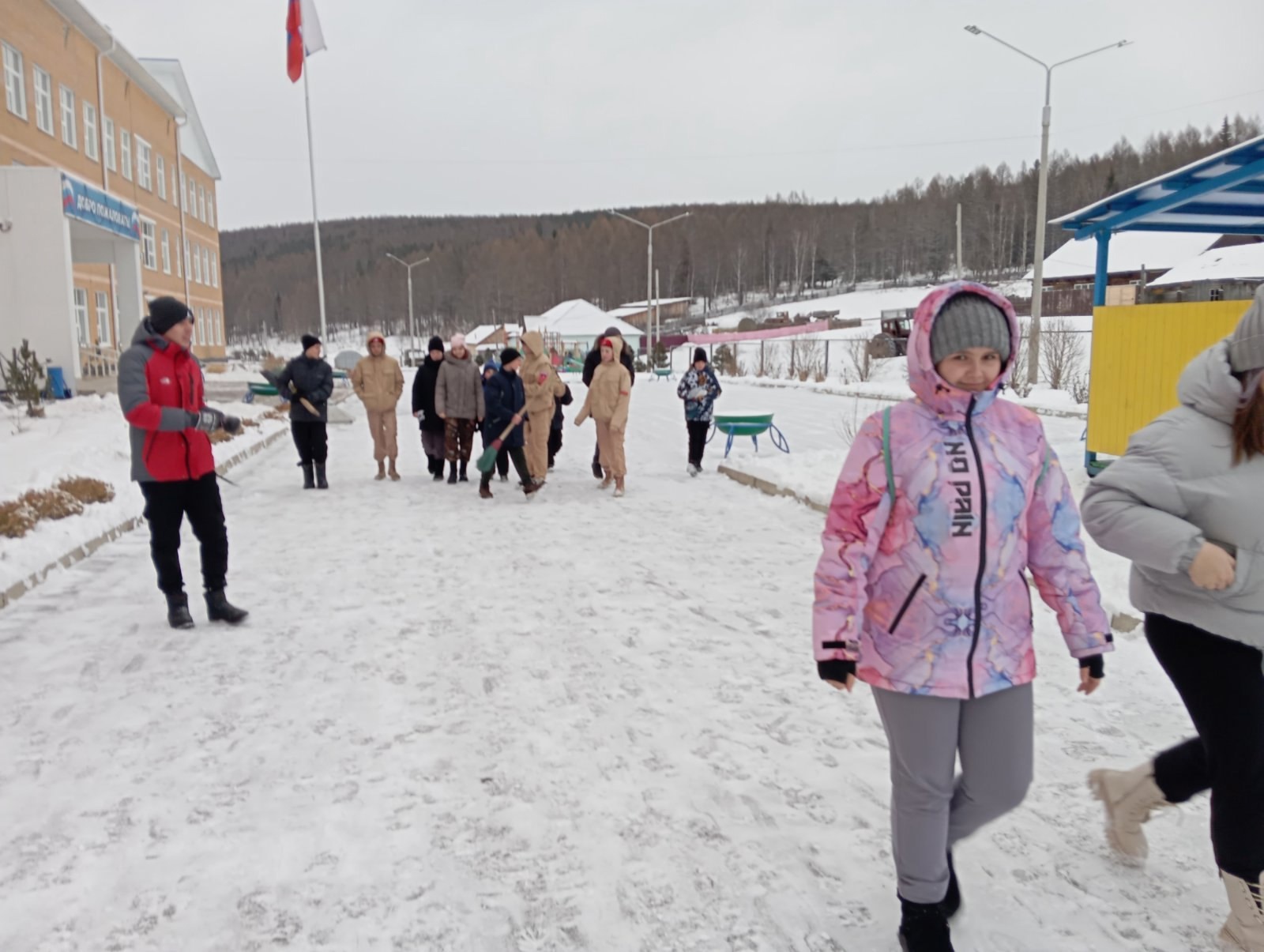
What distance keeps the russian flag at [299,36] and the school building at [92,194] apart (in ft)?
18.4

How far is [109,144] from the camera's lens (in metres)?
31.9

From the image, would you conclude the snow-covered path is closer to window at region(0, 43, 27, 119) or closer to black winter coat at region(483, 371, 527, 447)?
black winter coat at region(483, 371, 527, 447)

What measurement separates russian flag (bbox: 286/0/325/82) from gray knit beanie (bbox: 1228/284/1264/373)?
Result: 104ft

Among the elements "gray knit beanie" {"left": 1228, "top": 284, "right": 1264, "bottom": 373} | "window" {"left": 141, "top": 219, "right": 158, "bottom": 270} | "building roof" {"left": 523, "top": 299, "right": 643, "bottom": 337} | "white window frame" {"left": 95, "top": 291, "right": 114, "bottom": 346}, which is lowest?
"gray knit beanie" {"left": 1228, "top": 284, "right": 1264, "bottom": 373}

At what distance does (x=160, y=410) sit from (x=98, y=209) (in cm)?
1913

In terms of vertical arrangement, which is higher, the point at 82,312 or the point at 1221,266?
the point at 1221,266

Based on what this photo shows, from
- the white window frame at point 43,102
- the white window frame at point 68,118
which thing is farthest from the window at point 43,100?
the white window frame at point 68,118

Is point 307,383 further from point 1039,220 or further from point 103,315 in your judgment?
Result: point 103,315

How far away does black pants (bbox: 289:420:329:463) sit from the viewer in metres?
11.1

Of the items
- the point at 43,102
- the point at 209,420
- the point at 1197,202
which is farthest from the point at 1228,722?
the point at 43,102

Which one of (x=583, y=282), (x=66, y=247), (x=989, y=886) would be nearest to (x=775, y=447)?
(x=989, y=886)

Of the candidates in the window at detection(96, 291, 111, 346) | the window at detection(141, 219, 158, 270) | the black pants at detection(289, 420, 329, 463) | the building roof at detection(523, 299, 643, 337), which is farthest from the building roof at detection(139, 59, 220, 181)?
the black pants at detection(289, 420, 329, 463)

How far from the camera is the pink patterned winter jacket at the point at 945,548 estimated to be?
7.66 feet

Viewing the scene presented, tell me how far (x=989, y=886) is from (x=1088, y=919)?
0.91ft
